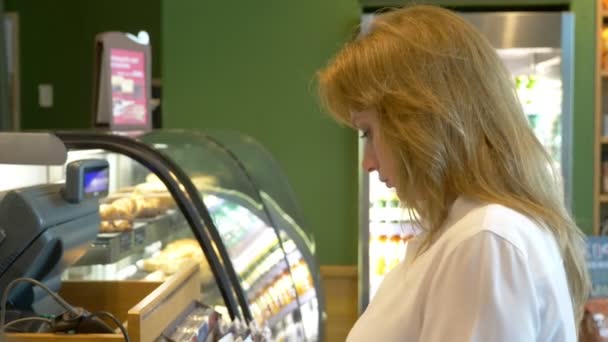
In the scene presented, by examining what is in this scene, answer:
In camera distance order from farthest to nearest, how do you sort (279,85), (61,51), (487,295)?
(61,51)
(279,85)
(487,295)

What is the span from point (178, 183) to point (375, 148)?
1.20 m

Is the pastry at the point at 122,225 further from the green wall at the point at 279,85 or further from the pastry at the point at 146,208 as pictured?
the green wall at the point at 279,85

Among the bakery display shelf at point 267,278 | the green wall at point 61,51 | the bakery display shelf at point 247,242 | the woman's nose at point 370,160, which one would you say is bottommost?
the bakery display shelf at point 267,278

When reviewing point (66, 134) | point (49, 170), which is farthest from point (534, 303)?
point (49, 170)

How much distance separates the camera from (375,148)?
4.33 ft

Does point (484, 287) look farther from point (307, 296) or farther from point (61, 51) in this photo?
point (61, 51)

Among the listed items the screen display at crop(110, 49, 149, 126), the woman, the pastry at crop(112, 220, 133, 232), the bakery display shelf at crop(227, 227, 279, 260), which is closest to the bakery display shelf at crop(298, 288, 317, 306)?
the bakery display shelf at crop(227, 227, 279, 260)

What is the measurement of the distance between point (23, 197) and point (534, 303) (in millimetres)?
1093

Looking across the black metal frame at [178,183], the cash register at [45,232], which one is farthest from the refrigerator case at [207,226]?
the cash register at [45,232]

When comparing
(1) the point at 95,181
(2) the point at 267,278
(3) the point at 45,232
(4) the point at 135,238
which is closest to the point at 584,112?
(2) the point at 267,278

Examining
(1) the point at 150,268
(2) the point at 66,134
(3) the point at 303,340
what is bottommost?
(3) the point at 303,340

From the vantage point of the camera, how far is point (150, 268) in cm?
289

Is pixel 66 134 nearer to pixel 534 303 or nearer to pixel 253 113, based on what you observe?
pixel 534 303

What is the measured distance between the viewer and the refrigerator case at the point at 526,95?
449cm
